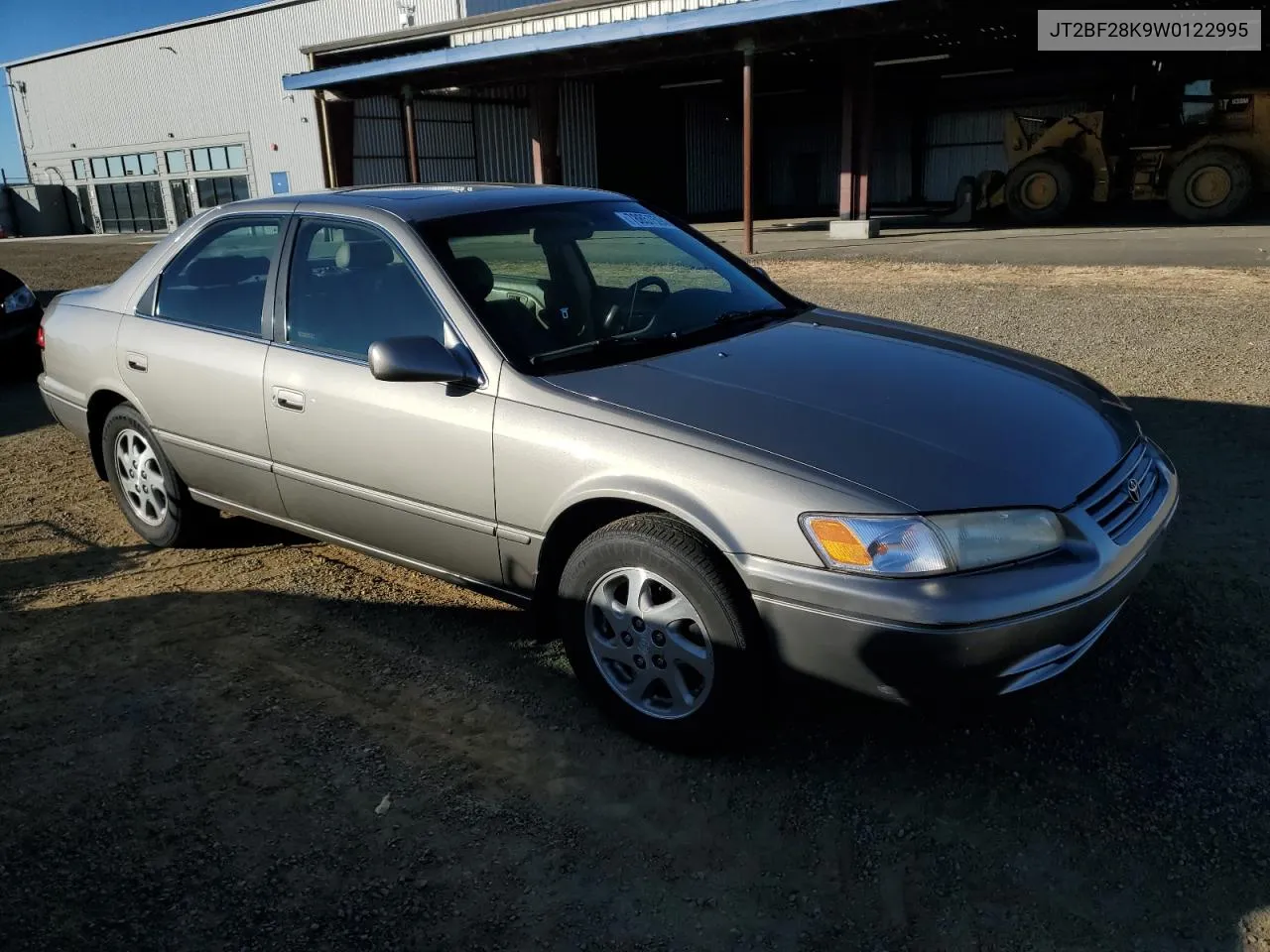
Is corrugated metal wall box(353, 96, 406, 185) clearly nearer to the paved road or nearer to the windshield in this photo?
the paved road

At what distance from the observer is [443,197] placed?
152 inches

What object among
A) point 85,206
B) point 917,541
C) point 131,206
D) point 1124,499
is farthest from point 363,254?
point 85,206

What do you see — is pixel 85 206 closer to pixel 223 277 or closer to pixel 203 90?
pixel 203 90

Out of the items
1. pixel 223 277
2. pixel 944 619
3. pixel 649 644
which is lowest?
pixel 649 644

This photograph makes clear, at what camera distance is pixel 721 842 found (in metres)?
2.62

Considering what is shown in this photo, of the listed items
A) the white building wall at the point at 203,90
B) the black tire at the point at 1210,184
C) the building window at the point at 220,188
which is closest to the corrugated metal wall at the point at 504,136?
the white building wall at the point at 203,90

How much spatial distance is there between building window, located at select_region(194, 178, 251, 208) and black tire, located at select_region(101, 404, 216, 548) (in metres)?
32.9

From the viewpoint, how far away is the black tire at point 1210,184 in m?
18.2

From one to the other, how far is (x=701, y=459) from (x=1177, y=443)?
3.96m

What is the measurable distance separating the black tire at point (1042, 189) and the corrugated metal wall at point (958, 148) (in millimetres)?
11176

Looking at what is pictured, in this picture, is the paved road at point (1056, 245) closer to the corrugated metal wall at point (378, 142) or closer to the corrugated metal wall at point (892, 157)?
the corrugated metal wall at point (378, 142)

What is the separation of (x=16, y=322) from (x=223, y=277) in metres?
5.49

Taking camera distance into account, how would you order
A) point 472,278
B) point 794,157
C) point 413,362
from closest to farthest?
point 413,362 → point 472,278 → point 794,157

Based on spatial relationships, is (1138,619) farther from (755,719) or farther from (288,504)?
(288,504)
